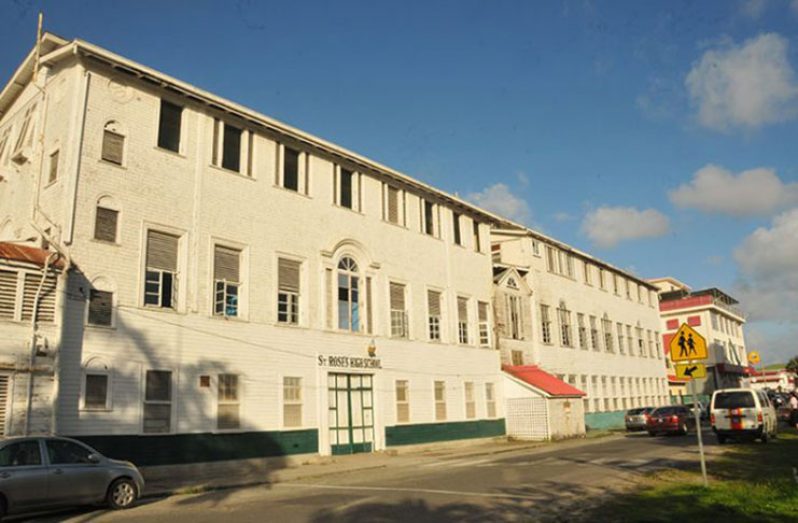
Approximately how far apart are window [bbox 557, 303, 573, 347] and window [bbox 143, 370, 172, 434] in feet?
91.8

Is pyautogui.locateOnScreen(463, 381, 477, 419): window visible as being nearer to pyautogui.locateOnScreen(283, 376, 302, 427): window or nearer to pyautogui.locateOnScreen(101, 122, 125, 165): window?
pyautogui.locateOnScreen(283, 376, 302, 427): window

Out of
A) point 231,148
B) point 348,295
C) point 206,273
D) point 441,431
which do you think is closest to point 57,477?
point 206,273

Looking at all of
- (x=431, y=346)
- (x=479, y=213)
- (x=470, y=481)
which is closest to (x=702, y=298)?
(x=479, y=213)

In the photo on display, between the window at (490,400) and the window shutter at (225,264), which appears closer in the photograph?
the window shutter at (225,264)

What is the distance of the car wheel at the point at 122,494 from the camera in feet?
42.7

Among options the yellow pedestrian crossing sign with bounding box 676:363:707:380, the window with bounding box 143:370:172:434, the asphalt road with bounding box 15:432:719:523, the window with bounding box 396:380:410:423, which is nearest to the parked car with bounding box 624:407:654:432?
the window with bounding box 396:380:410:423

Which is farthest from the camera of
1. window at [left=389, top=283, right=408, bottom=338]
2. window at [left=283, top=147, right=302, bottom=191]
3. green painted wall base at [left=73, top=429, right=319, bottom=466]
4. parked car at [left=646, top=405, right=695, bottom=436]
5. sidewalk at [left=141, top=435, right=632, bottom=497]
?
parked car at [left=646, top=405, right=695, bottom=436]

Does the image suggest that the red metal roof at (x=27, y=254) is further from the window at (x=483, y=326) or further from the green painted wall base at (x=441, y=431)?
the window at (x=483, y=326)

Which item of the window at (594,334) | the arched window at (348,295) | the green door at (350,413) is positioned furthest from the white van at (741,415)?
the window at (594,334)

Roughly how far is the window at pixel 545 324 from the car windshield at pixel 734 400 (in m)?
15.1

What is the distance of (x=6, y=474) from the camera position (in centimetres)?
1141

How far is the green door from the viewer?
24922mm

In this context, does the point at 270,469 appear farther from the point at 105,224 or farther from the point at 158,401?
the point at 105,224

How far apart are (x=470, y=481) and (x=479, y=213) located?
68.5 ft
